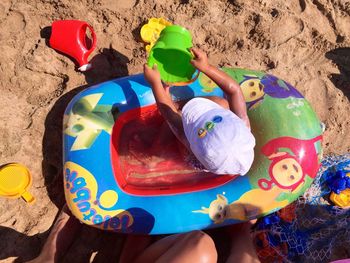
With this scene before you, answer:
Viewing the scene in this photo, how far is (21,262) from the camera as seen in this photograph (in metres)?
1.76

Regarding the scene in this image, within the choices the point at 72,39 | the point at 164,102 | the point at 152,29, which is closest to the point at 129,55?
the point at 152,29

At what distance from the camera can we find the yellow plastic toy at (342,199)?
1.90 meters

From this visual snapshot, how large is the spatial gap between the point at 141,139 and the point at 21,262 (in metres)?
0.79

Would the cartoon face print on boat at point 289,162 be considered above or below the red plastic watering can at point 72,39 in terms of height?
below

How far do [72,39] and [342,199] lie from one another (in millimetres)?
1571

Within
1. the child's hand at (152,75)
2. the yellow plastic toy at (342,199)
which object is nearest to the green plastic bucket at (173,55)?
the child's hand at (152,75)

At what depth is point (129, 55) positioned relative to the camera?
6.88 ft

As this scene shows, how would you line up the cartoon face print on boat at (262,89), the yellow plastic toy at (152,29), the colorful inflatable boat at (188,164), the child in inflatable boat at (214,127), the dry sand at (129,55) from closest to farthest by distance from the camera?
the child in inflatable boat at (214,127), the colorful inflatable boat at (188,164), the cartoon face print on boat at (262,89), the dry sand at (129,55), the yellow plastic toy at (152,29)

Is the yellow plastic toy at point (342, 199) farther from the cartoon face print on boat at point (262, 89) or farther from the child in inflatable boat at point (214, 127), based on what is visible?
the child in inflatable boat at point (214, 127)

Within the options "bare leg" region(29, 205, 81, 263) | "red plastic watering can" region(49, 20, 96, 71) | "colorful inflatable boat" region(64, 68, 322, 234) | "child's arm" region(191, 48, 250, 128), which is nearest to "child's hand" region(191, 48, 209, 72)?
"child's arm" region(191, 48, 250, 128)

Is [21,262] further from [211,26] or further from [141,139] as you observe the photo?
[211,26]

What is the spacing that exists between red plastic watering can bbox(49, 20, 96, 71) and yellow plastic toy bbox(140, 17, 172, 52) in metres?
0.26

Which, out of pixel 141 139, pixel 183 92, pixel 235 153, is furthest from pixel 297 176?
pixel 141 139

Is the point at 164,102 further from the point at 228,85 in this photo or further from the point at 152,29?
the point at 152,29
